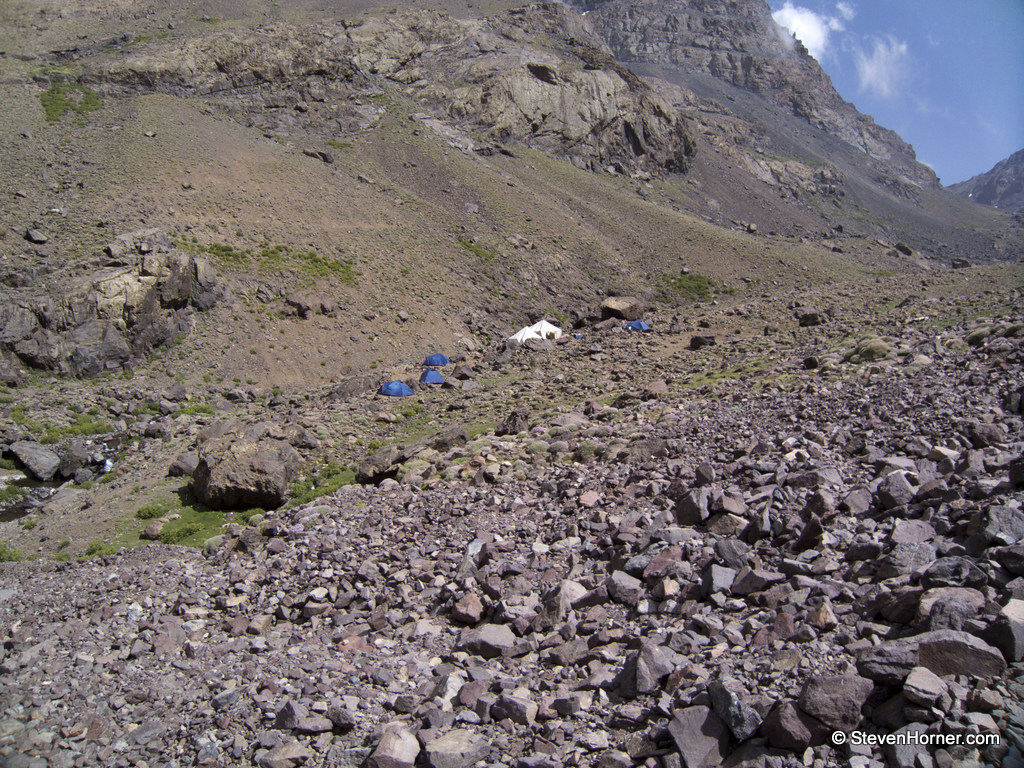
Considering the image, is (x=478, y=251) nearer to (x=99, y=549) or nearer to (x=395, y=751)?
(x=99, y=549)

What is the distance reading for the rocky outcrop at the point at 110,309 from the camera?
2452 cm

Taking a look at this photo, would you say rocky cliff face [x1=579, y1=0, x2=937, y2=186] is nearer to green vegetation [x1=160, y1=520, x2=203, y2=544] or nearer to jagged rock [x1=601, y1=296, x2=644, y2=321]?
jagged rock [x1=601, y1=296, x2=644, y2=321]

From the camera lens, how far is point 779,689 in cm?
510

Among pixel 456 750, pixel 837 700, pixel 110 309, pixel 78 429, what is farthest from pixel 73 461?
pixel 837 700

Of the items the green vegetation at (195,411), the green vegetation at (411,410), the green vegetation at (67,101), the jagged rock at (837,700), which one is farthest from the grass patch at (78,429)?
the green vegetation at (67,101)

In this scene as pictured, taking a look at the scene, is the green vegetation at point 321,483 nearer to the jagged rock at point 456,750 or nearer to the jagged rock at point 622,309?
the jagged rock at point 456,750

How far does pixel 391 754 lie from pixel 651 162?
269 ft

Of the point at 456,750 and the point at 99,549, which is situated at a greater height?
the point at 456,750

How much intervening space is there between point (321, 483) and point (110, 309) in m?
16.5

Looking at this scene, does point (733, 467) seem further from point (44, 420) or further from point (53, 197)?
point (53, 197)

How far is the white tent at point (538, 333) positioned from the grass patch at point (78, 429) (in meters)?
19.4

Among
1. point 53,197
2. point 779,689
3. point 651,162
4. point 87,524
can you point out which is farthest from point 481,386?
point 651,162

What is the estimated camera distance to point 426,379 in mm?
27109

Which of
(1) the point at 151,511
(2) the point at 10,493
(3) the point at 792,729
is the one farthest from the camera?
(2) the point at 10,493
